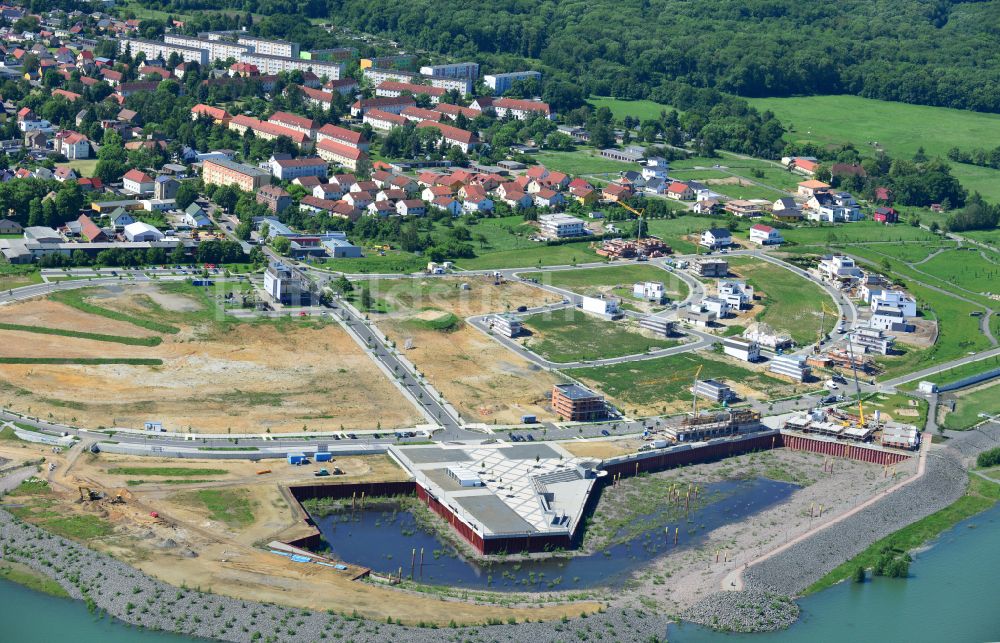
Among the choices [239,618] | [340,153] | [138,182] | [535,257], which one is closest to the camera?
[239,618]

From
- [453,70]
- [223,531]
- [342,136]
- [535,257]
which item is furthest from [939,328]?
[453,70]

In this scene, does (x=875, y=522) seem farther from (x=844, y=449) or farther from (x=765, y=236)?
(x=765, y=236)

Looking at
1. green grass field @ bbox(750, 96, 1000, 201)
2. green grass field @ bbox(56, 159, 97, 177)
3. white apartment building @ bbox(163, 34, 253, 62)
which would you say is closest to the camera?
green grass field @ bbox(56, 159, 97, 177)

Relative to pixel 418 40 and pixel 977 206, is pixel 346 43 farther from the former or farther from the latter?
pixel 977 206

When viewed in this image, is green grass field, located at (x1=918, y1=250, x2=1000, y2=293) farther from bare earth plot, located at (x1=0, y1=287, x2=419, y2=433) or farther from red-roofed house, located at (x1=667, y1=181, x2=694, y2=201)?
bare earth plot, located at (x1=0, y1=287, x2=419, y2=433)

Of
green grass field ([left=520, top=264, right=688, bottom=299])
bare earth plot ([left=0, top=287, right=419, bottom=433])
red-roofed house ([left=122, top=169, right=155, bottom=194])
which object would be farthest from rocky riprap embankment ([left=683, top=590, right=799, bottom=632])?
red-roofed house ([left=122, top=169, right=155, bottom=194])
